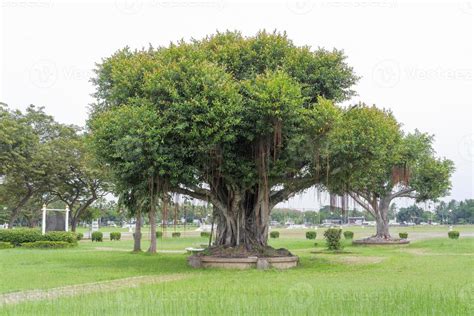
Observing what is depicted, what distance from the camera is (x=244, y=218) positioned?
21844 mm

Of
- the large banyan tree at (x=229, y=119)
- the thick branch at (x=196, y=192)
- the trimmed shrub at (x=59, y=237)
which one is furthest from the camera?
the trimmed shrub at (x=59, y=237)

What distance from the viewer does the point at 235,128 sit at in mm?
18359

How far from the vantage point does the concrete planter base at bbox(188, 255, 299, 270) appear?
19.8 meters

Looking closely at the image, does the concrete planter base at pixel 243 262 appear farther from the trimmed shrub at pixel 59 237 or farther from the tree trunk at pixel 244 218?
the trimmed shrub at pixel 59 237

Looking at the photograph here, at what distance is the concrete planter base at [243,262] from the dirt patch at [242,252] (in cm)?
41

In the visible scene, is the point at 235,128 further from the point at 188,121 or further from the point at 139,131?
the point at 139,131

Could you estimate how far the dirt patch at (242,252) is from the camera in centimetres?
2059

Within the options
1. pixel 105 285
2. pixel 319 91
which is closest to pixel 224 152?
pixel 319 91

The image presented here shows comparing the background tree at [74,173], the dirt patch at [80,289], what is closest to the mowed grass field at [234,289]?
the dirt patch at [80,289]

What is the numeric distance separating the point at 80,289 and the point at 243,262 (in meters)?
7.29

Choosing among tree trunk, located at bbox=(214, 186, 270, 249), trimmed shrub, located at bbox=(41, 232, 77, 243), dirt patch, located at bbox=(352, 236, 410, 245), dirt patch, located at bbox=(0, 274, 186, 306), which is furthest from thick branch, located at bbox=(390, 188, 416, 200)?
dirt patch, located at bbox=(0, 274, 186, 306)

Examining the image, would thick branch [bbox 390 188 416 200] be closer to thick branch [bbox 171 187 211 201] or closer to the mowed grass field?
the mowed grass field

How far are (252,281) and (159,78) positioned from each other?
7.03 m

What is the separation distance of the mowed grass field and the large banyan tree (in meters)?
2.97
